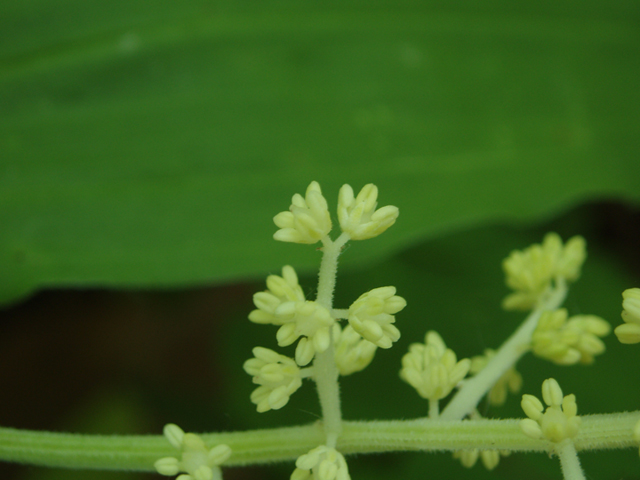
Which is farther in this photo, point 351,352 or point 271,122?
point 271,122

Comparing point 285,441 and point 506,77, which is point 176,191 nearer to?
point 285,441

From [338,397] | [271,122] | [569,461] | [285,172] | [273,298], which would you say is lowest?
[569,461]

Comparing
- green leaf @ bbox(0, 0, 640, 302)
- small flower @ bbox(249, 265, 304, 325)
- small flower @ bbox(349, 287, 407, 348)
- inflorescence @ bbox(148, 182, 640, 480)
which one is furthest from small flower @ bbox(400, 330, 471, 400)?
green leaf @ bbox(0, 0, 640, 302)

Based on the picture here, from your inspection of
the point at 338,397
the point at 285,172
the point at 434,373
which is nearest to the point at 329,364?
the point at 338,397

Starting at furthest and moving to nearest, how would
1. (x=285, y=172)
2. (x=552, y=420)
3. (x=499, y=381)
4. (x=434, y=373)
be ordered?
(x=285, y=172), (x=499, y=381), (x=434, y=373), (x=552, y=420)

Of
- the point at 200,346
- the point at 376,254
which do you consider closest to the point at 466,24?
the point at 376,254

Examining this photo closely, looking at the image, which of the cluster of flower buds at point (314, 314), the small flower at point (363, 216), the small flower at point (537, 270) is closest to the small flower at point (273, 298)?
the cluster of flower buds at point (314, 314)

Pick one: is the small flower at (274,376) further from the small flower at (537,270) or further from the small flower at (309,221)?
the small flower at (537,270)

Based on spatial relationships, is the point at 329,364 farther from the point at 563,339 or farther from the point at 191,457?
the point at 563,339
